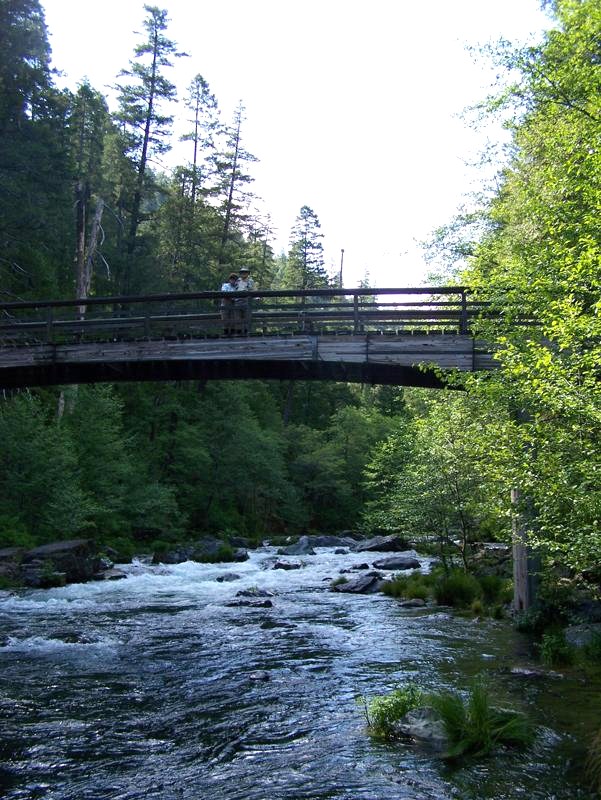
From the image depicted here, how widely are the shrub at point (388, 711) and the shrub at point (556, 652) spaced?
3.76 metres

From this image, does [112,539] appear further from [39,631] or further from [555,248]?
[555,248]

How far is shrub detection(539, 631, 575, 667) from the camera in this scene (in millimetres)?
11242

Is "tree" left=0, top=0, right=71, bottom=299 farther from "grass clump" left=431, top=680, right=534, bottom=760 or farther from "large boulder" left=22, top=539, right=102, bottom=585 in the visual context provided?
"grass clump" left=431, top=680, right=534, bottom=760

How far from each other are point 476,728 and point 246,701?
132 inches

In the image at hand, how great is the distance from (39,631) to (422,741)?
30.0 ft

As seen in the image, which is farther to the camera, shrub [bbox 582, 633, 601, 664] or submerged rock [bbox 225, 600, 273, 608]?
submerged rock [bbox 225, 600, 273, 608]

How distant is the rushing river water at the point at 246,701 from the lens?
22.5 ft

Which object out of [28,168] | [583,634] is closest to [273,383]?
[28,168]

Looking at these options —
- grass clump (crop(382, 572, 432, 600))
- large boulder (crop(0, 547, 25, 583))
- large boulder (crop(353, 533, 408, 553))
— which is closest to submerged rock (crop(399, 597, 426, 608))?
grass clump (crop(382, 572, 432, 600))

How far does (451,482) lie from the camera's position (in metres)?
18.8

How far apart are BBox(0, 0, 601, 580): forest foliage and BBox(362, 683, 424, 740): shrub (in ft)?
8.50

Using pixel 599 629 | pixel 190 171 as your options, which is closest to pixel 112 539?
pixel 599 629

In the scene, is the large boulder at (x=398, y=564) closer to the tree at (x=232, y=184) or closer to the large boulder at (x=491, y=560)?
the large boulder at (x=491, y=560)

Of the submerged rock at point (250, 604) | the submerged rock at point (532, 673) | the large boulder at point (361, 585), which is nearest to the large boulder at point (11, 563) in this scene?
the submerged rock at point (250, 604)
